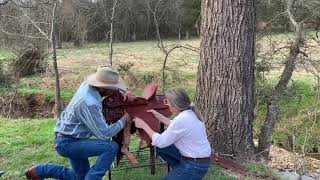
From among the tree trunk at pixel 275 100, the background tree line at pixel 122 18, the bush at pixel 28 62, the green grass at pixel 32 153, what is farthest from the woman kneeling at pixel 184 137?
the bush at pixel 28 62

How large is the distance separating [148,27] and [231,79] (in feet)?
77.6

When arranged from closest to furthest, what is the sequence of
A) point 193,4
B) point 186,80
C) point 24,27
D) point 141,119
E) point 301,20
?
point 141,119 → point 301,20 → point 24,27 → point 186,80 → point 193,4

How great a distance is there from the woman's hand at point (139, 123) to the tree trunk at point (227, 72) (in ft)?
6.54

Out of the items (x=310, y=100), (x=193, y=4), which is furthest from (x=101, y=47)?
(x=310, y=100)

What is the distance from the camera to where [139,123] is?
4.86m

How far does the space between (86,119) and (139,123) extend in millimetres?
634

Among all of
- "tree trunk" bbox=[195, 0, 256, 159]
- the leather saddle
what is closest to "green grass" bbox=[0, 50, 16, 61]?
"tree trunk" bbox=[195, 0, 256, 159]

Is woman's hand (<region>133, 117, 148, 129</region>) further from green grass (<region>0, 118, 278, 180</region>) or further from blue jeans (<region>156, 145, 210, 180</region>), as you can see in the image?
green grass (<region>0, 118, 278, 180</region>)

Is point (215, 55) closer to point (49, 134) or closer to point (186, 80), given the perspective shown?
point (49, 134)

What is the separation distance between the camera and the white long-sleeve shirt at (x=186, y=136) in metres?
4.55

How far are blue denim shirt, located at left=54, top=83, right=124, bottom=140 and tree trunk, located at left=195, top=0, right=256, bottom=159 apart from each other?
2333 mm

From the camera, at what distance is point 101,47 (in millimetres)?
27062

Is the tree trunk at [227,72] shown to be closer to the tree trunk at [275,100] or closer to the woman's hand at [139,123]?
the tree trunk at [275,100]

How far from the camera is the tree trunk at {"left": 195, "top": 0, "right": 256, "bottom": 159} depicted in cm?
661
